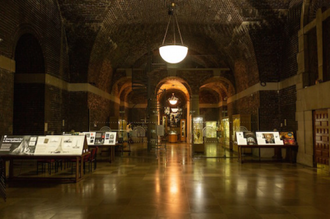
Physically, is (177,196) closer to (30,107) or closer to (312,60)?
(30,107)

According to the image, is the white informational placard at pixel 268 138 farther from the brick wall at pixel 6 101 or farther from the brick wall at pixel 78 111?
the brick wall at pixel 6 101

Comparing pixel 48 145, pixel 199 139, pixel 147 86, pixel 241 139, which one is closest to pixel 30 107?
pixel 48 145

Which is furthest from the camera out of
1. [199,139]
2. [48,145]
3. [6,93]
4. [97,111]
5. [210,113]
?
[210,113]

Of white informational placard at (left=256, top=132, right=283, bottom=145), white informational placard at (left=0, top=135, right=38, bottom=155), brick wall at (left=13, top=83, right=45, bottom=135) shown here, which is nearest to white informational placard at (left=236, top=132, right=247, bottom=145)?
white informational placard at (left=256, top=132, right=283, bottom=145)

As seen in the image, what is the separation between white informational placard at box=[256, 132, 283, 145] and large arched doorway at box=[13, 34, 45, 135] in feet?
27.5

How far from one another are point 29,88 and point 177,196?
304 inches

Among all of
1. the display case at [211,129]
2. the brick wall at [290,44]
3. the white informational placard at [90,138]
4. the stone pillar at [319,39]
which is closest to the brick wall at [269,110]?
the brick wall at [290,44]

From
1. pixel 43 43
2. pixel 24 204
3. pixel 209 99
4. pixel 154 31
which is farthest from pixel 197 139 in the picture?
pixel 209 99

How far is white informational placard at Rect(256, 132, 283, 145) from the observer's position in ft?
35.4

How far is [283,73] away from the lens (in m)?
12.2

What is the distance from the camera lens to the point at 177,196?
18.8 ft

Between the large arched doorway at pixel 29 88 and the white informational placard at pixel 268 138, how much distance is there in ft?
27.5

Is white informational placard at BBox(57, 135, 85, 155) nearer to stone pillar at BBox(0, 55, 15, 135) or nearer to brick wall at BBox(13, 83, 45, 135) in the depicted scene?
stone pillar at BBox(0, 55, 15, 135)

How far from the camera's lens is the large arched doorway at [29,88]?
10422 mm
